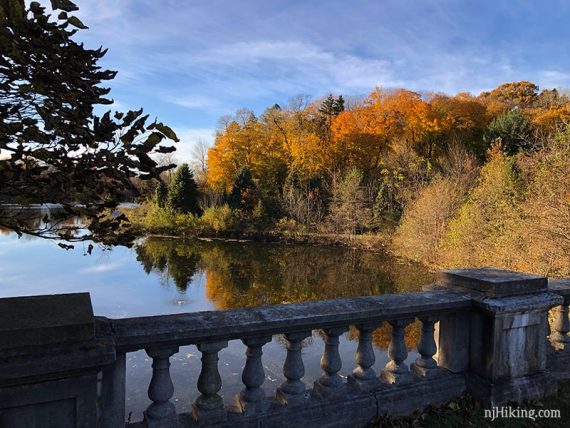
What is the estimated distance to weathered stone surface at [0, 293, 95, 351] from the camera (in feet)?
5.71

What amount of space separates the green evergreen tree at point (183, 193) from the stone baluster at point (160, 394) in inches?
1330

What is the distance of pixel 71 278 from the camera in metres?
17.7

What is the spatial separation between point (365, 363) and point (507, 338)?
1.11m

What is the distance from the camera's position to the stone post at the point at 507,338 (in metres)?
3.08

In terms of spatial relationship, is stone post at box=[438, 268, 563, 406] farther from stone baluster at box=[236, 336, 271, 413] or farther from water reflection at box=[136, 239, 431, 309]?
water reflection at box=[136, 239, 431, 309]

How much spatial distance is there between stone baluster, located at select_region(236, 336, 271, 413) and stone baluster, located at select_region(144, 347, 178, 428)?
418 mm

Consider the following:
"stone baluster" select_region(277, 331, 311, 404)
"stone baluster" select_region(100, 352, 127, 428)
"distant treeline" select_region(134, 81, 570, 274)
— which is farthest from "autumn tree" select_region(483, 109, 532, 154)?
"stone baluster" select_region(100, 352, 127, 428)

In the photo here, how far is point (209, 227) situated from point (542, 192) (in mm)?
25118

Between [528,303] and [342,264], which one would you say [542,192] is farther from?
[342,264]

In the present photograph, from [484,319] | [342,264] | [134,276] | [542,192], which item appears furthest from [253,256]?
[484,319]

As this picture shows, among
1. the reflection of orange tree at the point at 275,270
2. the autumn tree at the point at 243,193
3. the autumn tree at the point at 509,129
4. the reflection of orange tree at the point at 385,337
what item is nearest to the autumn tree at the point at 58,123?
the reflection of orange tree at the point at 385,337

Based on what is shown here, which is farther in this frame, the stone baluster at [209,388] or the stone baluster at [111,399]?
the stone baluster at [209,388]

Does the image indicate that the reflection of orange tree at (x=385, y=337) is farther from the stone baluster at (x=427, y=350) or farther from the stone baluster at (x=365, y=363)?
the stone baluster at (x=365, y=363)

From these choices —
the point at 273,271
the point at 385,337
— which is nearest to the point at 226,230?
the point at 273,271
